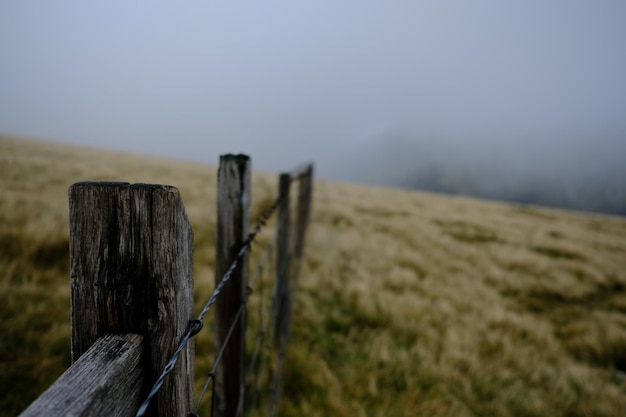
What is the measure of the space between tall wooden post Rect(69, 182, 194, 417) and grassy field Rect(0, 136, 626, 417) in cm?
218

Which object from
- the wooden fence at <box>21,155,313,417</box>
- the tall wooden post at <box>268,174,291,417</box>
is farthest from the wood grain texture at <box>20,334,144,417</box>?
the tall wooden post at <box>268,174,291,417</box>

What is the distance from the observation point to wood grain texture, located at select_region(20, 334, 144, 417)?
41cm

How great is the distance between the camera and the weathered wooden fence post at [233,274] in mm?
1326

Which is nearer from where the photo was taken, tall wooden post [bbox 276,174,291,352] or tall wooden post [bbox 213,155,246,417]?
tall wooden post [bbox 213,155,246,417]

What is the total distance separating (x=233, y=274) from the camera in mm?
1467

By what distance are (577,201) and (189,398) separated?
21060 cm

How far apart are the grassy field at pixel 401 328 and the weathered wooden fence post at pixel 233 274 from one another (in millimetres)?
1058

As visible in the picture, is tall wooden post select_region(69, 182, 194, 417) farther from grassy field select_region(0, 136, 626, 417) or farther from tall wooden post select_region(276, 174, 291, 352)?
grassy field select_region(0, 136, 626, 417)

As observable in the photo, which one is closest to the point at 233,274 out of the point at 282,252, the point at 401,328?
the point at 282,252

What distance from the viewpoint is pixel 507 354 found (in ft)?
11.8

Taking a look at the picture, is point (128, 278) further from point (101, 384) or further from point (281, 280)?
point (281, 280)

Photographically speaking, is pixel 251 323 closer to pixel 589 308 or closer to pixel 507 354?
pixel 507 354

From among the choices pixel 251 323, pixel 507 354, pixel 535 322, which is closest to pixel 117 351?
pixel 251 323

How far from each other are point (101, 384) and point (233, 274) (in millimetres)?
1018
